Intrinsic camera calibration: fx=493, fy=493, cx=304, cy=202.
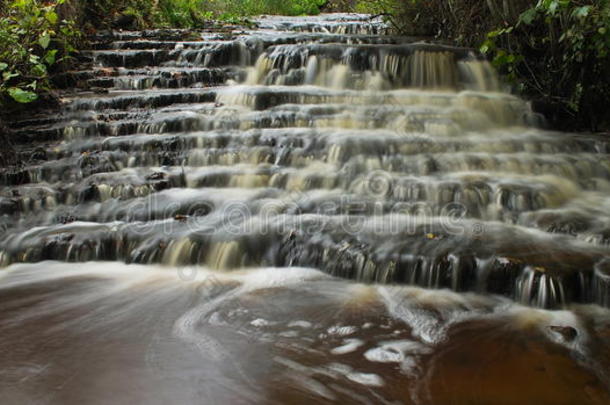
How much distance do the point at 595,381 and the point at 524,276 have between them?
97 centimetres

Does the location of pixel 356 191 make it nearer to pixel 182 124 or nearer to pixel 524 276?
pixel 524 276

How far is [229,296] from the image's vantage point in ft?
10.4

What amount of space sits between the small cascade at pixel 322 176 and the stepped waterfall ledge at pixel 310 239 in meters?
0.02

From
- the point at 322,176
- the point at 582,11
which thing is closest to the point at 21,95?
the point at 322,176

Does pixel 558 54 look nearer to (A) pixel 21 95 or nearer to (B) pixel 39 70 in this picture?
(A) pixel 21 95

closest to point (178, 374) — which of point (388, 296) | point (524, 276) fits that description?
point (388, 296)

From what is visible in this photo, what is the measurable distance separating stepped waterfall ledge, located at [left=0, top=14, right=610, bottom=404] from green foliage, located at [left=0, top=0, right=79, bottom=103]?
453 millimetres

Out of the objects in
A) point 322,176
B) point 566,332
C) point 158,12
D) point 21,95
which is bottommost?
point 566,332

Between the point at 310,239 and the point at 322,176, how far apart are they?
4.10ft

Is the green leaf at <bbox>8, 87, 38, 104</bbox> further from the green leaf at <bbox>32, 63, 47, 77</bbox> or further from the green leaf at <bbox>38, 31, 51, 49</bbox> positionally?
the green leaf at <bbox>38, 31, 51, 49</bbox>

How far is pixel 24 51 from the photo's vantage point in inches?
250

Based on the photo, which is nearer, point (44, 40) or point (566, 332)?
point (566, 332)

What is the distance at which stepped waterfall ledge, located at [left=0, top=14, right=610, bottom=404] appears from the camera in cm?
228

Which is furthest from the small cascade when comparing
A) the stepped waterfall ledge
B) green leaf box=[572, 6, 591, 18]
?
green leaf box=[572, 6, 591, 18]
